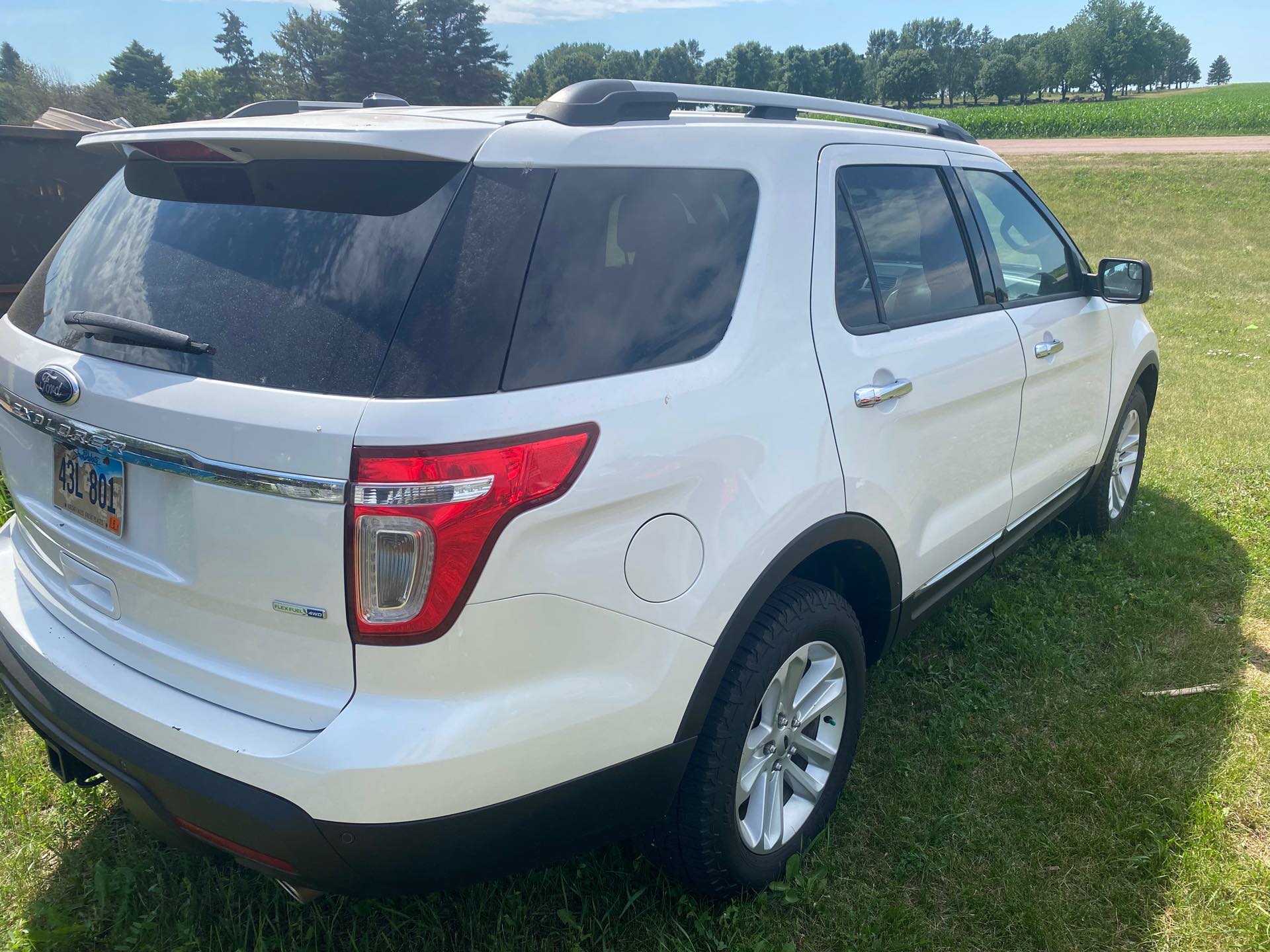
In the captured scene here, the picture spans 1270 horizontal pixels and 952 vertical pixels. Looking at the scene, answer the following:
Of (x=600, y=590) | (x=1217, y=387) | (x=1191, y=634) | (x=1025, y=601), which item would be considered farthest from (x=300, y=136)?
(x=1217, y=387)

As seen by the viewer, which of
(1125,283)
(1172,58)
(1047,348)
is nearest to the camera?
(1047,348)

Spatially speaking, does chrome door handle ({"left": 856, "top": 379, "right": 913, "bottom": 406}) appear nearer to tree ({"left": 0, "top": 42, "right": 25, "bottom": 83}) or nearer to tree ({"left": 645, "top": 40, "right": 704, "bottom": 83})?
tree ({"left": 0, "top": 42, "right": 25, "bottom": 83})

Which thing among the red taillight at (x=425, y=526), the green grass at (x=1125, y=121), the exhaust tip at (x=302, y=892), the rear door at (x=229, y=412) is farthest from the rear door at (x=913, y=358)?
the green grass at (x=1125, y=121)

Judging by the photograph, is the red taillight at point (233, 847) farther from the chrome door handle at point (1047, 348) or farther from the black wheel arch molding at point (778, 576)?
the chrome door handle at point (1047, 348)

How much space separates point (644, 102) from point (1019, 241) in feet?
6.96

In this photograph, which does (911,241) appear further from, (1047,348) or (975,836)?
(975,836)

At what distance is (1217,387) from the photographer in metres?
7.73

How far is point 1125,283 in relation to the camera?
380 centimetres

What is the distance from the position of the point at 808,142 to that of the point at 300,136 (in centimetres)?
130

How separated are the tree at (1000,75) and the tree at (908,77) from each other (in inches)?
264

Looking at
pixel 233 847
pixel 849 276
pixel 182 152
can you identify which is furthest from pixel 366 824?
pixel 849 276

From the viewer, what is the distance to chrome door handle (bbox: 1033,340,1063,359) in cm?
332

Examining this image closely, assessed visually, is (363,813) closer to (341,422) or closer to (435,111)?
(341,422)

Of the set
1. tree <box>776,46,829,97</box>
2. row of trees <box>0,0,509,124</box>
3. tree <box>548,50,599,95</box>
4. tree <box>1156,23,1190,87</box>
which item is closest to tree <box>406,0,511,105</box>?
row of trees <box>0,0,509,124</box>
